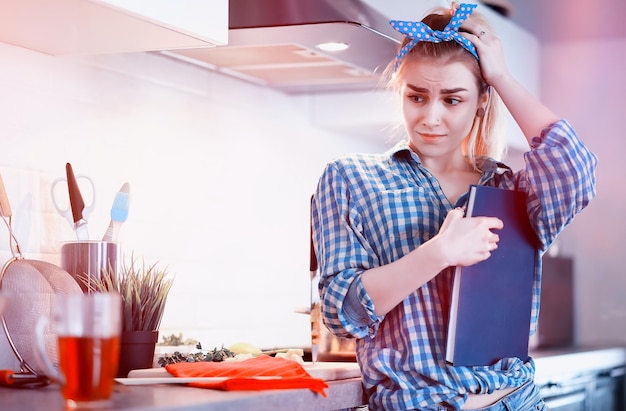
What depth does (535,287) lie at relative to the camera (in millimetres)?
1695

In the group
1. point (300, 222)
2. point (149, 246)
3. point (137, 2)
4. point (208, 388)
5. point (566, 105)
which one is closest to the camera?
point (208, 388)

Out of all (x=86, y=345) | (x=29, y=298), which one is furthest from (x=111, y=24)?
(x=86, y=345)

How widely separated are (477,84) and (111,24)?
64cm

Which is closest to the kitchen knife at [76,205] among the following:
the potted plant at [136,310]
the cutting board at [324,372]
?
the potted plant at [136,310]

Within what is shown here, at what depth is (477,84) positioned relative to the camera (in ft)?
5.39

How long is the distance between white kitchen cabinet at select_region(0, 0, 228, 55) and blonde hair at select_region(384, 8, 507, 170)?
0.35 metres

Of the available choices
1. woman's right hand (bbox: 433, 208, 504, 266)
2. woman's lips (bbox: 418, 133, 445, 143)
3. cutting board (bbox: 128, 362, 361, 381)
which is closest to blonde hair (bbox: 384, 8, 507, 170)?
woman's lips (bbox: 418, 133, 445, 143)

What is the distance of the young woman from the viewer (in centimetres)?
149

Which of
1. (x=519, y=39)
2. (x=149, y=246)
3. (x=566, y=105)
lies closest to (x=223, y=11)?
(x=149, y=246)

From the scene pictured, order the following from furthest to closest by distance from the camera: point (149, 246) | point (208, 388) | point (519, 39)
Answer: point (519, 39)
point (149, 246)
point (208, 388)

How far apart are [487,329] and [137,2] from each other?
0.79 meters

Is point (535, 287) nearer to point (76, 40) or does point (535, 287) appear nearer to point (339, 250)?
point (339, 250)

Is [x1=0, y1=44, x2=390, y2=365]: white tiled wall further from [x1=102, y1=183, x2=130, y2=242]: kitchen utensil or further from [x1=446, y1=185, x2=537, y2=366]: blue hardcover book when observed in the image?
[x1=446, y1=185, x2=537, y2=366]: blue hardcover book

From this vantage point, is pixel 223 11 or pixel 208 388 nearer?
pixel 208 388
